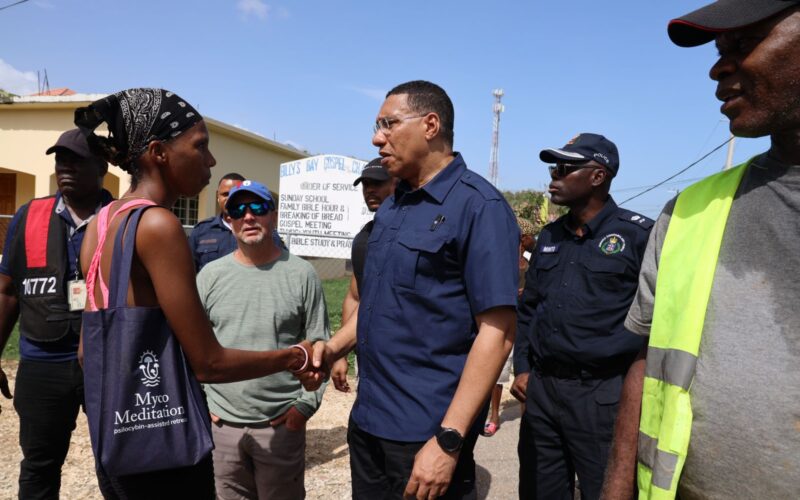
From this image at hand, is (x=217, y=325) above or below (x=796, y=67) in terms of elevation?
below

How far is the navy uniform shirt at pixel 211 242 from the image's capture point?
16.4 feet

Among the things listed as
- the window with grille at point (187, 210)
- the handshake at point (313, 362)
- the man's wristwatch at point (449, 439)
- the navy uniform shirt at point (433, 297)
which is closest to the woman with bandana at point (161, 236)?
the handshake at point (313, 362)

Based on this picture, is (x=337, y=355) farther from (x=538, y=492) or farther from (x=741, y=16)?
(x=741, y=16)

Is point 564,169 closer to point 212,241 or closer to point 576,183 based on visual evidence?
point 576,183

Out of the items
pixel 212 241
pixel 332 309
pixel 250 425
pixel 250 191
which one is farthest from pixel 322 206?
pixel 250 425

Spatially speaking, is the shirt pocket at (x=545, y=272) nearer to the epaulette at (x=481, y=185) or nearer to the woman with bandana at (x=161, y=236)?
the epaulette at (x=481, y=185)

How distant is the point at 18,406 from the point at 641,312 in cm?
329

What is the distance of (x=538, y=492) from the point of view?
319 centimetres

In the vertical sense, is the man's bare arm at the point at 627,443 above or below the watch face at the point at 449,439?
above

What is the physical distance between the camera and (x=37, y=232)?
324 centimetres

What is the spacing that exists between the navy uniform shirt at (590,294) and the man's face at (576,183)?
0.16 meters

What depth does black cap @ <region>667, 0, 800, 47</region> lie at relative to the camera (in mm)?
1264

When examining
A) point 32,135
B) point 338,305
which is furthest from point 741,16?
point 32,135

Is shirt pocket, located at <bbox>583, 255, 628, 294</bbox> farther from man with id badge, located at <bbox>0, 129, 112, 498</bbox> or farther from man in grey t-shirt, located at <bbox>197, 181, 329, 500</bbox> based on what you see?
man with id badge, located at <bbox>0, 129, 112, 498</bbox>
